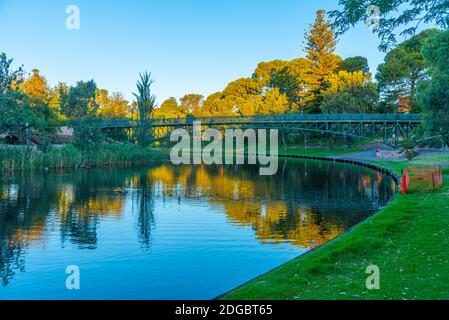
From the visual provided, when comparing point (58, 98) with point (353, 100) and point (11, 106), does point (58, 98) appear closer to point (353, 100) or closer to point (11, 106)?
point (11, 106)

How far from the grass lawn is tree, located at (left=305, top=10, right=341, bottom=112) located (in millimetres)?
88781

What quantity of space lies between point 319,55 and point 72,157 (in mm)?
71078

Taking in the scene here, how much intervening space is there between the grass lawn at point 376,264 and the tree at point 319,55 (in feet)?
291

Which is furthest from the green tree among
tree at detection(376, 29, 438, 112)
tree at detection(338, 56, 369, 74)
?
tree at detection(338, 56, 369, 74)

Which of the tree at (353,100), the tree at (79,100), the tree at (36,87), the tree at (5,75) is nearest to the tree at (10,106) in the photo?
the tree at (5,75)

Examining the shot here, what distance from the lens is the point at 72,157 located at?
5178 cm

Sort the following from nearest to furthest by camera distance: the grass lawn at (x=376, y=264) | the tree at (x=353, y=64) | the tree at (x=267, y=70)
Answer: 1. the grass lawn at (x=376, y=264)
2. the tree at (x=353, y=64)
3. the tree at (x=267, y=70)

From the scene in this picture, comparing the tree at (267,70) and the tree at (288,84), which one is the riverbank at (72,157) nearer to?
the tree at (288,84)

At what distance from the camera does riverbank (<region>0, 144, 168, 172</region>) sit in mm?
45562

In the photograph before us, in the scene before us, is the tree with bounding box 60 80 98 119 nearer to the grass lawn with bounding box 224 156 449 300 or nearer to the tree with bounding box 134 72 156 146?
the tree with bounding box 134 72 156 146

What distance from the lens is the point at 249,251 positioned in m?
15.6

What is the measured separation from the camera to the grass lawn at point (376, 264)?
898 cm

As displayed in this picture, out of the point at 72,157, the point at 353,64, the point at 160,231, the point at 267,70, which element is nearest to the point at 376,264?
the point at 160,231
